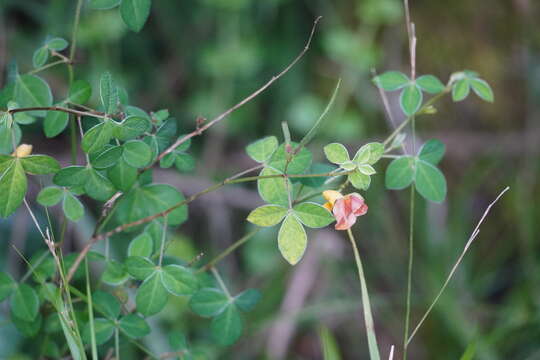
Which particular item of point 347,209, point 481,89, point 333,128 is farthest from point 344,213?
point 333,128

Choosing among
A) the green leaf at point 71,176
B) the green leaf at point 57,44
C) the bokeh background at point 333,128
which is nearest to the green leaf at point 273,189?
the green leaf at point 71,176

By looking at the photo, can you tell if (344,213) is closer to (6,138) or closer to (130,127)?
Result: (130,127)

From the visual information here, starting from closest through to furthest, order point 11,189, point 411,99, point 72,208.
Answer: point 11,189
point 72,208
point 411,99

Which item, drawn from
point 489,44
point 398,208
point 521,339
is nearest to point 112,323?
point 521,339

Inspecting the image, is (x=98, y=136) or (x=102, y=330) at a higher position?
(x=98, y=136)

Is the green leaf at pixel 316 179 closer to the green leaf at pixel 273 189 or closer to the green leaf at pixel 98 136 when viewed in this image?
the green leaf at pixel 273 189

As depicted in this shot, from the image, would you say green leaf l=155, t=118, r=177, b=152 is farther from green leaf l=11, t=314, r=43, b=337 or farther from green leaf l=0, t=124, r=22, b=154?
green leaf l=11, t=314, r=43, b=337

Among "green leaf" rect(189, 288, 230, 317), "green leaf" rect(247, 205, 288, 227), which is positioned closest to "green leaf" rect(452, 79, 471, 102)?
"green leaf" rect(247, 205, 288, 227)
